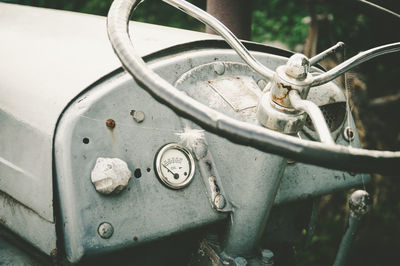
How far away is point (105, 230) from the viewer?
0.86m

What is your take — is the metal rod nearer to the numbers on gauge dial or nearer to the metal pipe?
the numbers on gauge dial

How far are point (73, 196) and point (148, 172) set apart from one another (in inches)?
7.8

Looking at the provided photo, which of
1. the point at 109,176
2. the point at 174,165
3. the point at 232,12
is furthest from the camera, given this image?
the point at 232,12

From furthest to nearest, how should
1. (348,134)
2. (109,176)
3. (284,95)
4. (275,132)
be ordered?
(348,134)
(109,176)
(284,95)
(275,132)

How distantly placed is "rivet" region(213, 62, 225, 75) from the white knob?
42 cm

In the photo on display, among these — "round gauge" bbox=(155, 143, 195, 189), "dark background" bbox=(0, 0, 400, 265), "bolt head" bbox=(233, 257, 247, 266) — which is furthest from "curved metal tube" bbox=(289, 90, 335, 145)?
"dark background" bbox=(0, 0, 400, 265)

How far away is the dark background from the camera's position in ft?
7.09

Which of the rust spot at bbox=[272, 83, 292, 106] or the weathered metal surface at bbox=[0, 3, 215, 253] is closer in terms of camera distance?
the rust spot at bbox=[272, 83, 292, 106]

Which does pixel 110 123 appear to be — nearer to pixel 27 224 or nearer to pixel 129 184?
pixel 129 184

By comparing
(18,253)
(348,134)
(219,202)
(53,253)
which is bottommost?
(18,253)

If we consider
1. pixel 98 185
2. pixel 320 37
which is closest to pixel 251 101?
pixel 98 185

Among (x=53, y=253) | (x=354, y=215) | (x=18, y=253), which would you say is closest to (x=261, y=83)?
(x=354, y=215)

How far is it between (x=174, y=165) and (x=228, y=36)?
1.24ft

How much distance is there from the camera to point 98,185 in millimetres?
858
